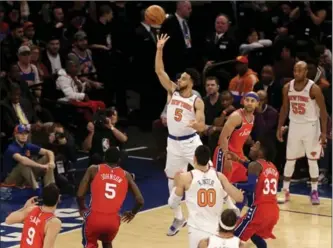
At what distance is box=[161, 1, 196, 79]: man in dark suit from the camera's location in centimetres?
1942

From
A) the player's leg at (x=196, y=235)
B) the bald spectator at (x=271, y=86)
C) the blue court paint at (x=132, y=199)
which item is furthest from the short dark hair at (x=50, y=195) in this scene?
the bald spectator at (x=271, y=86)

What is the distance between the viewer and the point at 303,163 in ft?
57.3

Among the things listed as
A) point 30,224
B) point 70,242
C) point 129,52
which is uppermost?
point 129,52

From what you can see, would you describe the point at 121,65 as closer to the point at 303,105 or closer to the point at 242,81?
the point at 242,81

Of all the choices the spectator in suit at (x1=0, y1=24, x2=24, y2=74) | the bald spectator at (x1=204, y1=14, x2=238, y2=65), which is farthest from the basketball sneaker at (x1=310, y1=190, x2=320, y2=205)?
the spectator in suit at (x1=0, y1=24, x2=24, y2=74)

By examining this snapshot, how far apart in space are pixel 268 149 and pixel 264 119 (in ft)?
9.54

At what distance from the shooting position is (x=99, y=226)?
11.2 meters

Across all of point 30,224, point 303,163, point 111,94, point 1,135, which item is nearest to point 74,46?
point 111,94

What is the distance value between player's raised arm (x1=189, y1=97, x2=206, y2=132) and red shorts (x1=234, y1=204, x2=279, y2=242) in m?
1.57

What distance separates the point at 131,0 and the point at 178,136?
9260 mm

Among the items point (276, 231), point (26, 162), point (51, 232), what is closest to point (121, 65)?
point (26, 162)

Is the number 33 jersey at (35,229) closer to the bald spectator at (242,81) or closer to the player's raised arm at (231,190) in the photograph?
the player's raised arm at (231,190)

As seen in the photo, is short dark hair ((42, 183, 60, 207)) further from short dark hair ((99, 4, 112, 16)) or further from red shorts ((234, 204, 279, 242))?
short dark hair ((99, 4, 112, 16))

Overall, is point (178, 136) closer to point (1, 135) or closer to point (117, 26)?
point (1, 135)
